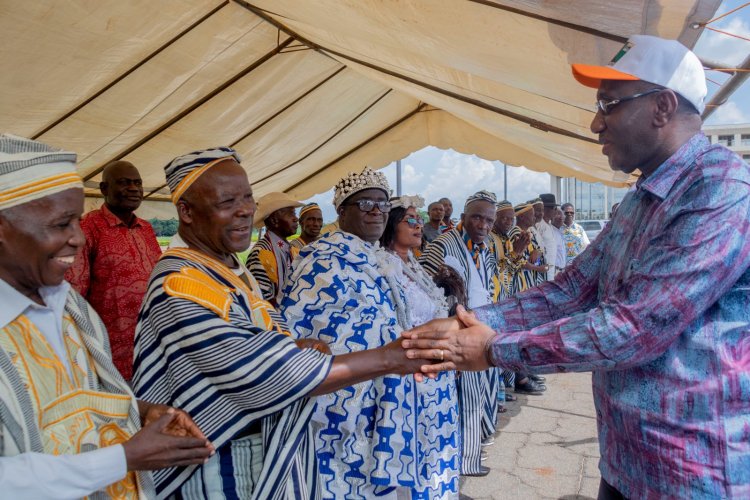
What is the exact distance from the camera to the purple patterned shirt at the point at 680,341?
60.3 inches

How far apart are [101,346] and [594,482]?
393cm

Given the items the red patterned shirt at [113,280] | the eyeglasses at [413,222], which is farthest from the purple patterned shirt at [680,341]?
the red patterned shirt at [113,280]

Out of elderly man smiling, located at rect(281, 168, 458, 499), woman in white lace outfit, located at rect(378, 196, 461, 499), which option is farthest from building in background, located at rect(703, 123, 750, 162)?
elderly man smiling, located at rect(281, 168, 458, 499)

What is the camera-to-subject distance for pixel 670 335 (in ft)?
5.16

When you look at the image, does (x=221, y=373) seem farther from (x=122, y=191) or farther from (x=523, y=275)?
(x=523, y=275)

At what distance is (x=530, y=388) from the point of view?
706cm

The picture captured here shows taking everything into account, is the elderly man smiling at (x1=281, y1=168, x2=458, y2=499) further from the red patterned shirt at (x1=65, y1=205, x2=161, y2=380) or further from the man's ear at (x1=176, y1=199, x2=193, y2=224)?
the red patterned shirt at (x1=65, y1=205, x2=161, y2=380)

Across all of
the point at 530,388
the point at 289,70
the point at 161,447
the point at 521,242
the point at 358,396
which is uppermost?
the point at 289,70

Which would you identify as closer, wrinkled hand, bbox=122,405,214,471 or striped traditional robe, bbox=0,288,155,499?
striped traditional robe, bbox=0,288,155,499

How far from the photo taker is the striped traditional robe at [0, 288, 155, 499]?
1.23 metres

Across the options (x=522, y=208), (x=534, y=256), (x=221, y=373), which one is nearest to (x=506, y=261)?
(x=534, y=256)

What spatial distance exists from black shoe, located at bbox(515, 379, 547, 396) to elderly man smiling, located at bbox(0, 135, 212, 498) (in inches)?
241

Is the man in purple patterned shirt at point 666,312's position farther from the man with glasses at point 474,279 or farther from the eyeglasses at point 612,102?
the man with glasses at point 474,279

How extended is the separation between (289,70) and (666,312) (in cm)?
528
